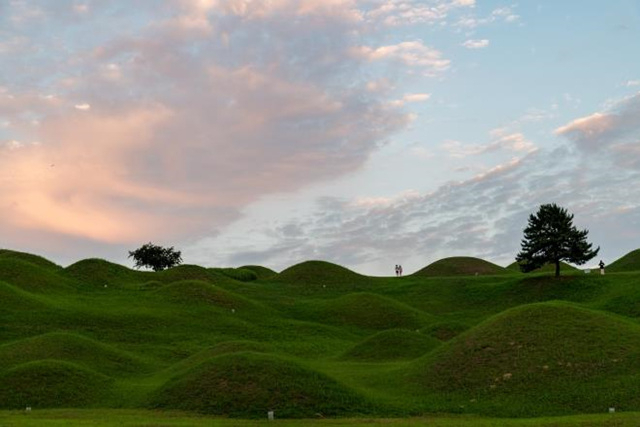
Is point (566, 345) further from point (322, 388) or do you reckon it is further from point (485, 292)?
point (485, 292)

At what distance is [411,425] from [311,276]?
269 feet

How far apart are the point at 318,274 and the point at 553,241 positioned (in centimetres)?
4122

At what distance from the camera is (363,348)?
207 feet

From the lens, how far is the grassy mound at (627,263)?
110m

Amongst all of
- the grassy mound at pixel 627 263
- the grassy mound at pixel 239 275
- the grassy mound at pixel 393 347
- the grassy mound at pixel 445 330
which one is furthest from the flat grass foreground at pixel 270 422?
the grassy mound at pixel 239 275

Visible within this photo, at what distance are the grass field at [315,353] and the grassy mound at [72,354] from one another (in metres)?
0.19

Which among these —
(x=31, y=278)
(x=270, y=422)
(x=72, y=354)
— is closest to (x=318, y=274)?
(x=31, y=278)

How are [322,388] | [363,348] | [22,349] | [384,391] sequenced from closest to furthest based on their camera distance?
[322,388], [384,391], [22,349], [363,348]

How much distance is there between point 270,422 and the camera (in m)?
36.3

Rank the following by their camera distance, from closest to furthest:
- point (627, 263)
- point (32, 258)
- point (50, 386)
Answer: point (50, 386) → point (627, 263) → point (32, 258)

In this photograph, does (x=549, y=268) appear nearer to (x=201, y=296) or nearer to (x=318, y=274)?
(x=318, y=274)

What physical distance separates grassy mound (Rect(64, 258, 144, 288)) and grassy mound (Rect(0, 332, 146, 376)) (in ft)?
117

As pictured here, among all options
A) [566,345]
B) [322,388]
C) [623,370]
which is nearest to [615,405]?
[623,370]

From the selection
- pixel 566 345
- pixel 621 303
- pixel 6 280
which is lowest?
pixel 566 345
